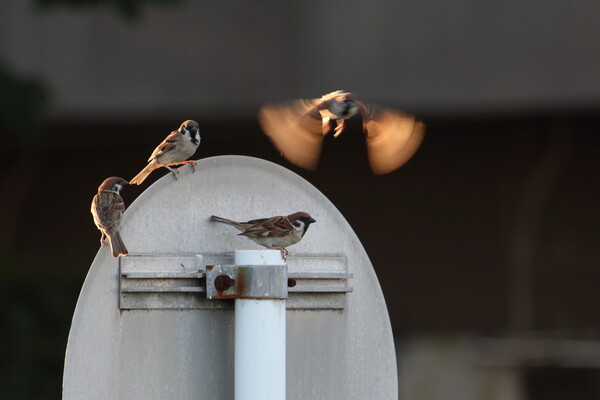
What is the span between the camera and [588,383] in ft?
26.9

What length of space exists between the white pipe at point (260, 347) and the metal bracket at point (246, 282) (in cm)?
1

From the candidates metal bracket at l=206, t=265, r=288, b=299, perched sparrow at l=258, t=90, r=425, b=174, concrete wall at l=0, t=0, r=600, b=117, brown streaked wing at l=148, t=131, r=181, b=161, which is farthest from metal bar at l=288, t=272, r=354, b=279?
concrete wall at l=0, t=0, r=600, b=117

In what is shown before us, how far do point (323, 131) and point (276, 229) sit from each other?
0.87 metres

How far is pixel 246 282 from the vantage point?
2.17 meters

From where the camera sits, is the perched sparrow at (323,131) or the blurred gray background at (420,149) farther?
the blurred gray background at (420,149)

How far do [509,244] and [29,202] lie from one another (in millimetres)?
3638

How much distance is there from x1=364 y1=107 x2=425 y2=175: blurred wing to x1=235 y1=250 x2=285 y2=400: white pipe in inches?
31.5

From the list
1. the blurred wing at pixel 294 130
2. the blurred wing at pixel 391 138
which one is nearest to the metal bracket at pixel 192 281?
the blurred wing at pixel 294 130

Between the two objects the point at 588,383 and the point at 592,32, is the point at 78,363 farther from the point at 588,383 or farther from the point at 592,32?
the point at 588,383

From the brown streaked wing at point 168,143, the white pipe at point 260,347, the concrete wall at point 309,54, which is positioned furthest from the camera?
the concrete wall at point 309,54

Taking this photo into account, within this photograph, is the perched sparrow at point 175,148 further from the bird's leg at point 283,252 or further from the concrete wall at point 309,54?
the concrete wall at point 309,54

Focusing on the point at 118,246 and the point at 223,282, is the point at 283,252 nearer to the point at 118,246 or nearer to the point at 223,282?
the point at 223,282

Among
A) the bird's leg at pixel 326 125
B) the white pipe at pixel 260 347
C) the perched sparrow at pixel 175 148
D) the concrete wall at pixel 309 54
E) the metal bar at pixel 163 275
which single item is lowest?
the white pipe at pixel 260 347

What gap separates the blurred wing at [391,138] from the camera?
2.99 metres
